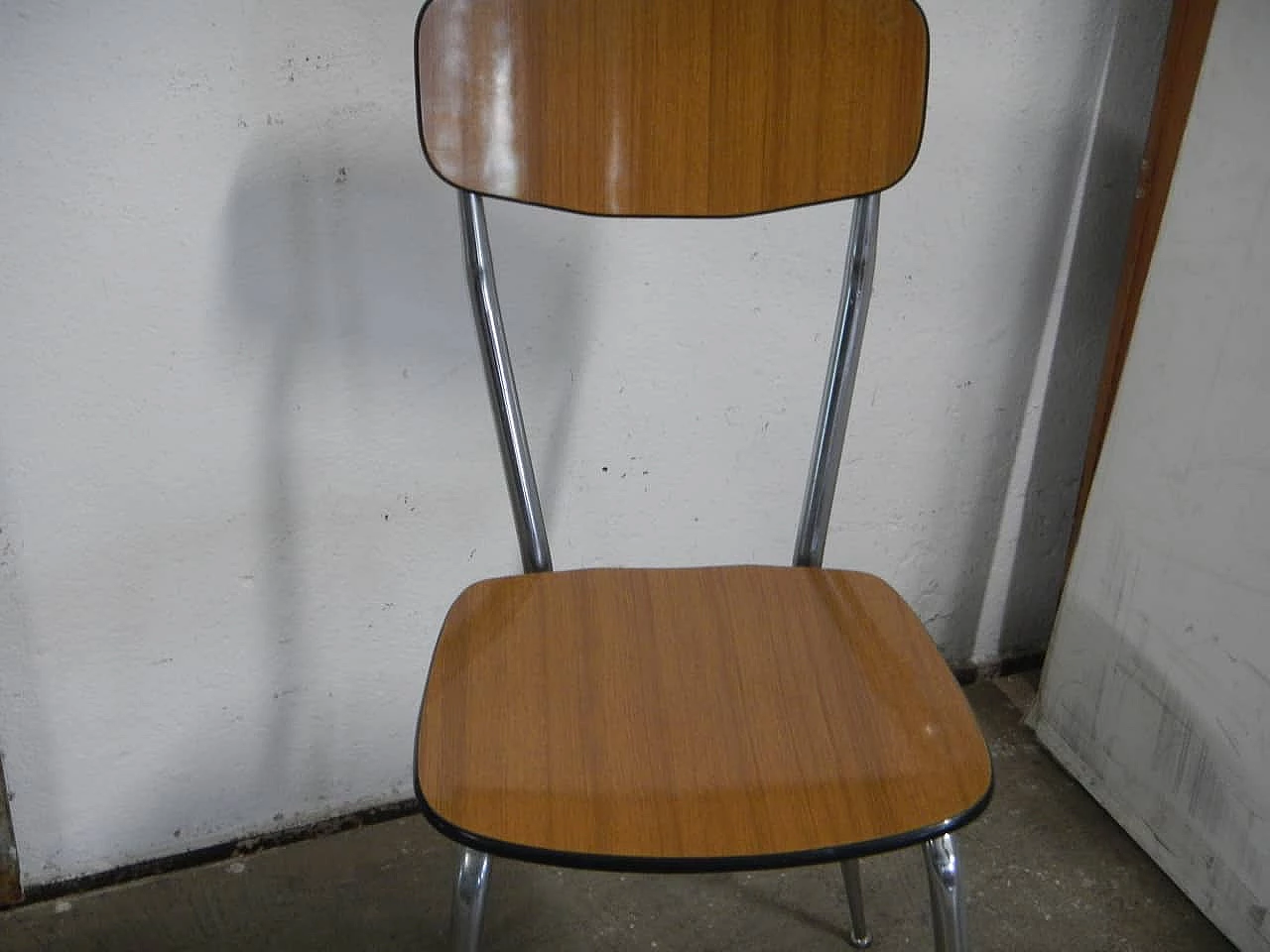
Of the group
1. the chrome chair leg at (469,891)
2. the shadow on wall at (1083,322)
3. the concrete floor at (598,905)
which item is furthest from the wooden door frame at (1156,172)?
the chrome chair leg at (469,891)

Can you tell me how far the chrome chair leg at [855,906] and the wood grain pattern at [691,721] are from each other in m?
0.33

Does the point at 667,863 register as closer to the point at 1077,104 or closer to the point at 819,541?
the point at 819,541

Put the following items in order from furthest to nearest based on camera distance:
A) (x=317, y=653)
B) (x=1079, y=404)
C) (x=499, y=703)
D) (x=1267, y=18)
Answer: (x=1079, y=404), (x=317, y=653), (x=1267, y=18), (x=499, y=703)

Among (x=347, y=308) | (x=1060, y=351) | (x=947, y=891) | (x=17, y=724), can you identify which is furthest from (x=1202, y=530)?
(x=17, y=724)

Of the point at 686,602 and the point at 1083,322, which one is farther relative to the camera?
the point at 1083,322

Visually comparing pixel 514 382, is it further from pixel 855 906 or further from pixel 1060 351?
pixel 1060 351

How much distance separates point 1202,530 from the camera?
1088mm

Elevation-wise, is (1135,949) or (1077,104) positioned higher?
(1077,104)

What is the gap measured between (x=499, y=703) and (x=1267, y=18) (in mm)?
872

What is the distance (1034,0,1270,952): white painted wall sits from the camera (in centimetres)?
103

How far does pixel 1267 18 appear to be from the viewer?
1001 millimetres

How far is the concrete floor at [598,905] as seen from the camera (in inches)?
42.5

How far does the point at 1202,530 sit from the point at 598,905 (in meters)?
0.67

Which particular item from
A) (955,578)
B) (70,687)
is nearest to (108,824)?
(70,687)
